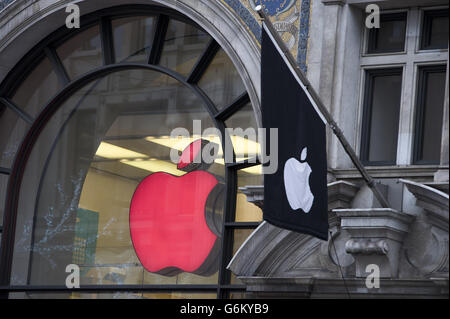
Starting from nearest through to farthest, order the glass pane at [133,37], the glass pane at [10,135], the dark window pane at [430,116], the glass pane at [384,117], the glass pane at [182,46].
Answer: the dark window pane at [430,116] → the glass pane at [384,117] → the glass pane at [182,46] → the glass pane at [133,37] → the glass pane at [10,135]

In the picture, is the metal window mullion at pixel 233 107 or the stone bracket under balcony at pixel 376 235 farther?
the metal window mullion at pixel 233 107

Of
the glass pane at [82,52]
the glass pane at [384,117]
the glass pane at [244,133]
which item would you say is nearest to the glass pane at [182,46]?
the glass pane at [244,133]

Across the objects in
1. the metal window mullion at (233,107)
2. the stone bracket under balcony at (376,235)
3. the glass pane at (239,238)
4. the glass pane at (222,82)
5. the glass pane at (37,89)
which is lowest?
the stone bracket under balcony at (376,235)

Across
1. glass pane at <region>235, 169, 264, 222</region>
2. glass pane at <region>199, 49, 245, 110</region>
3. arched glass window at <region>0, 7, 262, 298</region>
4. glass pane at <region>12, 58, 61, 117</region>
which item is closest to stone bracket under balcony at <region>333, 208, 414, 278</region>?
glass pane at <region>235, 169, 264, 222</region>

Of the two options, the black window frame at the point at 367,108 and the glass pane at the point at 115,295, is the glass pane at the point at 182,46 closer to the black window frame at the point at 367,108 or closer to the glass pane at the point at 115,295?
the black window frame at the point at 367,108

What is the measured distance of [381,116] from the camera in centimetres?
1041

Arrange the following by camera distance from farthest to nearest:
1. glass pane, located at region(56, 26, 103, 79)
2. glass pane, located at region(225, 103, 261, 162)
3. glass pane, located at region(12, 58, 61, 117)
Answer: glass pane, located at region(12, 58, 61, 117) < glass pane, located at region(56, 26, 103, 79) < glass pane, located at region(225, 103, 261, 162)

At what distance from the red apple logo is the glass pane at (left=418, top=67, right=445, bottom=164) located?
8.67ft

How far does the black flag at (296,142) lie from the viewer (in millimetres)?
9031

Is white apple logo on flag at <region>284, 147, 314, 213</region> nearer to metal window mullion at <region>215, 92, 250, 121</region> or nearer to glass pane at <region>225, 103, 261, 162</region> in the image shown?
glass pane at <region>225, 103, 261, 162</region>

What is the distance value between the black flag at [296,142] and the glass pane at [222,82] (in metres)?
2.45

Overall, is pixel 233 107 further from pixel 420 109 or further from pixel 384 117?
pixel 420 109

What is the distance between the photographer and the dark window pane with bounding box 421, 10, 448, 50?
10.1m
